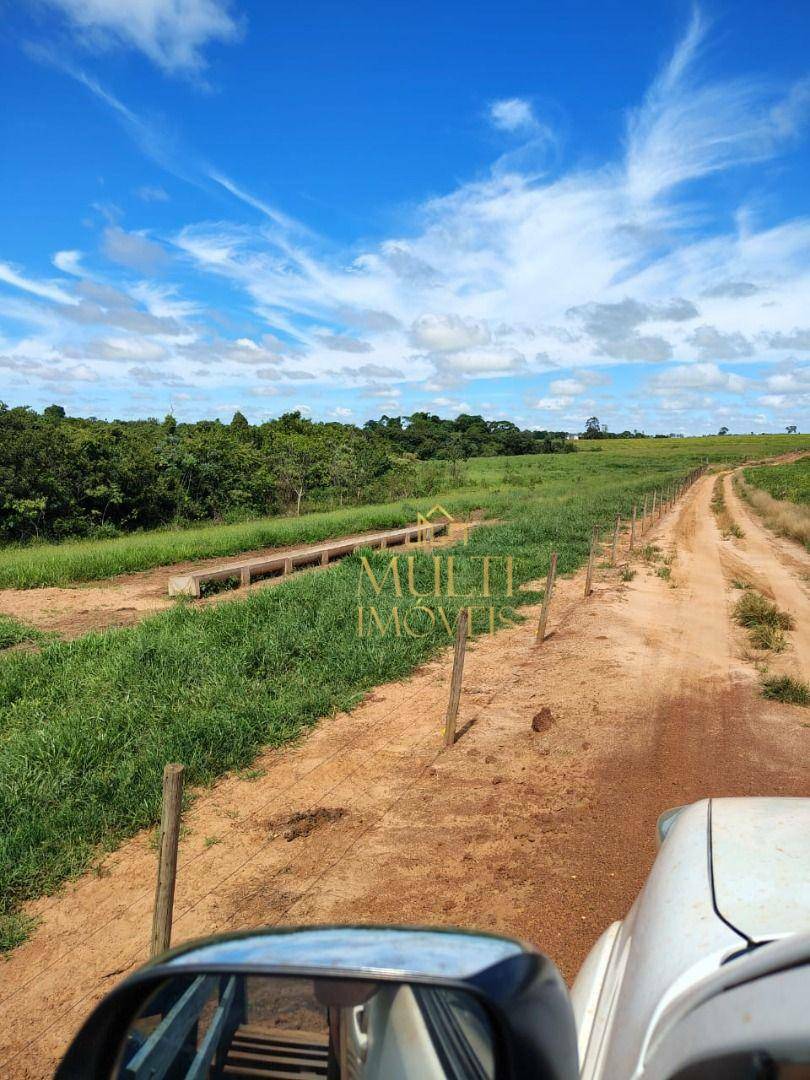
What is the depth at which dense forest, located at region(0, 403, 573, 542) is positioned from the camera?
21.9 metres

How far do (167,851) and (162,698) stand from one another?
3.99 m

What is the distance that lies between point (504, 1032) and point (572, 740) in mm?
5847

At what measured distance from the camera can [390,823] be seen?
5105mm

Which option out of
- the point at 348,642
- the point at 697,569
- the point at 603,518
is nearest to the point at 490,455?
the point at 603,518

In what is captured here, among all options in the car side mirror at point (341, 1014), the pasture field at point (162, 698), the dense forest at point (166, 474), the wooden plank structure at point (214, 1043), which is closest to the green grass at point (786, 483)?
the dense forest at point (166, 474)

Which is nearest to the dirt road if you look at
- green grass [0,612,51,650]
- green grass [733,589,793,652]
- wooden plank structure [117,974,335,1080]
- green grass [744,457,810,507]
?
green grass [733,589,793,652]

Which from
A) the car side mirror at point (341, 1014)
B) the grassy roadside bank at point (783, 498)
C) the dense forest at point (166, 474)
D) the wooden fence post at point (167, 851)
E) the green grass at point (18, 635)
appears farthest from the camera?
Result: the grassy roadside bank at point (783, 498)

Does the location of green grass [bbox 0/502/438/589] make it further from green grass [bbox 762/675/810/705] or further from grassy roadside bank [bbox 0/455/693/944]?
green grass [bbox 762/675/810/705]

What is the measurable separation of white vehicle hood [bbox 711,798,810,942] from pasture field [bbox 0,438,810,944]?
153 inches

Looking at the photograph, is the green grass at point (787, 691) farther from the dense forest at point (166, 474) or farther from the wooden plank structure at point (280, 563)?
the dense forest at point (166, 474)

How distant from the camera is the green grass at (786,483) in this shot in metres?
38.1

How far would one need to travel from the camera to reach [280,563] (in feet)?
55.0

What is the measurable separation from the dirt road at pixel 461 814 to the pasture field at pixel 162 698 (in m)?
0.30

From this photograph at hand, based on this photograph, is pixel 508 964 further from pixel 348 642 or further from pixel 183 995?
pixel 348 642
